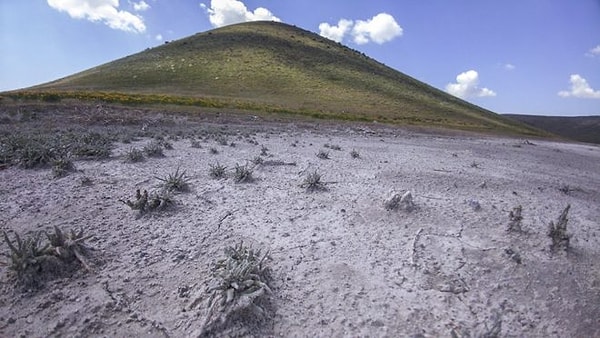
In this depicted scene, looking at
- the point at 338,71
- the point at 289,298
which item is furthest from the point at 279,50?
the point at 289,298

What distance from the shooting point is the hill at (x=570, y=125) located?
81312 mm

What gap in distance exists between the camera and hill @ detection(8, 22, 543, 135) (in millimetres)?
41094

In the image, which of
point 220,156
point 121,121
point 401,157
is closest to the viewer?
point 220,156

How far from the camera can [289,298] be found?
3.70 metres

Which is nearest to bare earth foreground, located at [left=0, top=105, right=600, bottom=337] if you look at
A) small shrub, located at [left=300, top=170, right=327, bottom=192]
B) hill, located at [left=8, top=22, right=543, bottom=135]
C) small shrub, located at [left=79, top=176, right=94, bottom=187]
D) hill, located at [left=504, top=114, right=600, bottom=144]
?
small shrub, located at [left=79, top=176, right=94, bottom=187]

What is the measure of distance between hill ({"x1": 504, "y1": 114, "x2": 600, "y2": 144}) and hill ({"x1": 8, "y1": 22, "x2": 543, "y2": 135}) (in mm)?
33785

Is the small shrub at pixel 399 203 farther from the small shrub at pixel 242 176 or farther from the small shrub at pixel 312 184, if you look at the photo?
the small shrub at pixel 242 176

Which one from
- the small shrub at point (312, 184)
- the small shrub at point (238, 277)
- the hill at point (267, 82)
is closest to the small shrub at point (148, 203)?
the small shrub at point (238, 277)

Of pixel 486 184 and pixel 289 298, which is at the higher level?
pixel 486 184

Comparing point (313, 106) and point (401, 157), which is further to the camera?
point (313, 106)

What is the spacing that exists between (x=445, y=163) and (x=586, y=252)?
7495 mm

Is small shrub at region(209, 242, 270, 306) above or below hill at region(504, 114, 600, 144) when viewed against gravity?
below

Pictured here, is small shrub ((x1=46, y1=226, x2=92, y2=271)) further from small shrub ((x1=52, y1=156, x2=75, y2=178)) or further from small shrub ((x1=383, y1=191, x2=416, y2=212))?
small shrub ((x1=383, y1=191, x2=416, y2=212))

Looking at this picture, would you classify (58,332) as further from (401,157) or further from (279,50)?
(279,50)
